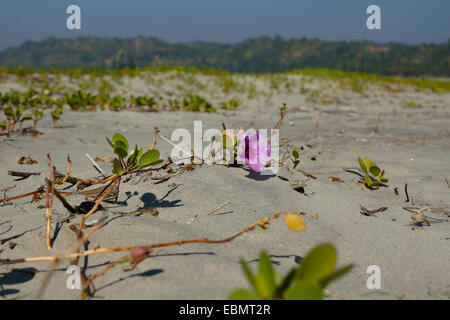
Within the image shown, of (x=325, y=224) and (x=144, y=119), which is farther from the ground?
(x=144, y=119)

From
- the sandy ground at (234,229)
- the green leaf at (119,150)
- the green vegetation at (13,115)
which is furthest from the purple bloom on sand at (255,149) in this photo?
the green vegetation at (13,115)

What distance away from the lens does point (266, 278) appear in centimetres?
73

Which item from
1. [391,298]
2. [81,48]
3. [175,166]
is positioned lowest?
[391,298]

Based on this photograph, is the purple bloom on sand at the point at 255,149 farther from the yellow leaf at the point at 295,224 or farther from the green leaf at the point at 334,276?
the green leaf at the point at 334,276

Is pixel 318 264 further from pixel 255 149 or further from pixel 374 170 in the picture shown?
pixel 374 170

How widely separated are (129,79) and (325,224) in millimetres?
8777

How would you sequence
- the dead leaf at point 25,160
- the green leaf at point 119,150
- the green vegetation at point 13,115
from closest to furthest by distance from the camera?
the green leaf at point 119,150
the dead leaf at point 25,160
the green vegetation at point 13,115

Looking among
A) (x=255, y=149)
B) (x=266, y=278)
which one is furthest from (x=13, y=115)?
(x=266, y=278)

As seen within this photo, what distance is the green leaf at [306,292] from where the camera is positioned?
65cm

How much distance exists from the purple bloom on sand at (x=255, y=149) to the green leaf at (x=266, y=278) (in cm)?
105

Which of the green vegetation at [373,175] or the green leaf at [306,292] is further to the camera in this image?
the green vegetation at [373,175]
